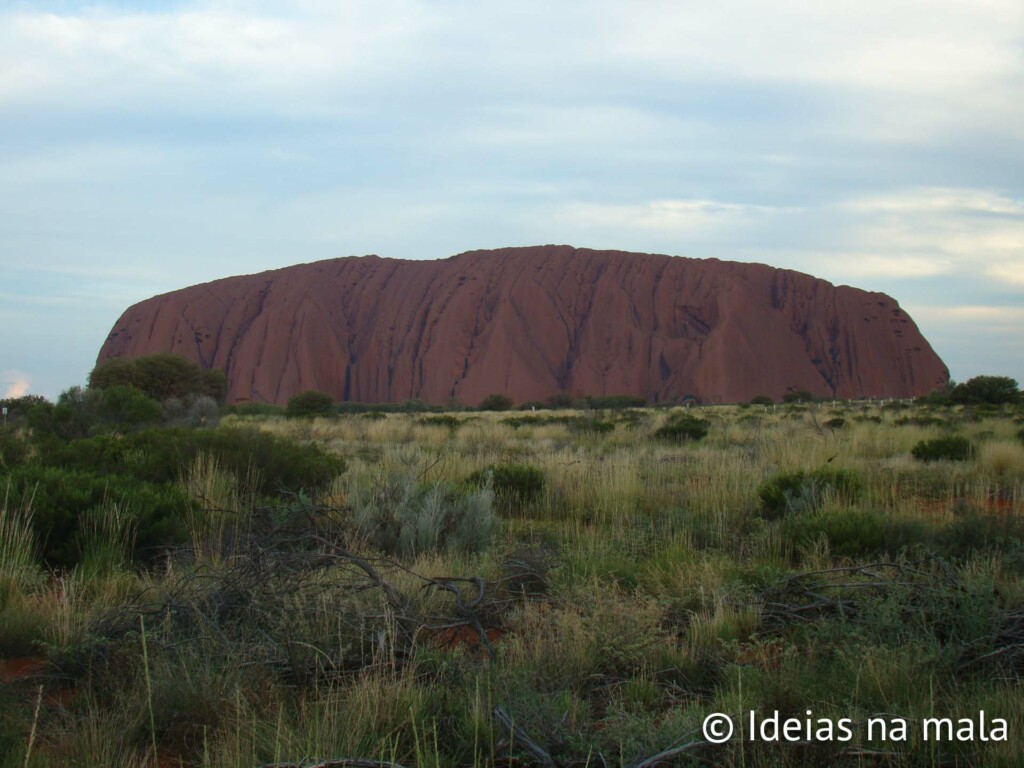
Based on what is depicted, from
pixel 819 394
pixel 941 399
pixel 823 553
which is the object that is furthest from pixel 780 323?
pixel 823 553

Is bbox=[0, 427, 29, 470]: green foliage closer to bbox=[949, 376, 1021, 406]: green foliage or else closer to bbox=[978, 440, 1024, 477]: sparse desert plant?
bbox=[978, 440, 1024, 477]: sparse desert plant

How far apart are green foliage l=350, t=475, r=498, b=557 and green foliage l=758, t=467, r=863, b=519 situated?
8.95 ft

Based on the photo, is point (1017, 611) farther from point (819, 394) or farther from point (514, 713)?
point (819, 394)

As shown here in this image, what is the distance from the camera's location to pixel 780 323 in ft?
253

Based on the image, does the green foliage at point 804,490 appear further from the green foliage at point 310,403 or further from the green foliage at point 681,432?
the green foliage at point 310,403

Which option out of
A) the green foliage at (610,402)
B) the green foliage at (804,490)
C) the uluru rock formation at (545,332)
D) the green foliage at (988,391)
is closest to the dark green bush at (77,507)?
the green foliage at (804,490)

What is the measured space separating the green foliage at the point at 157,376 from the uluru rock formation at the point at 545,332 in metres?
34.2

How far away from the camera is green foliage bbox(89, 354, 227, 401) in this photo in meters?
36.3

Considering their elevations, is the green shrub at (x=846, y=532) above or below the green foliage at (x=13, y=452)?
below

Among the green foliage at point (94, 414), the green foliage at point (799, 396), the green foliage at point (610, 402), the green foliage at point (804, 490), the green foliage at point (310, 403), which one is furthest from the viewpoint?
the green foliage at point (799, 396)

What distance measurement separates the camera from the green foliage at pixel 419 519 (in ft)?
20.0

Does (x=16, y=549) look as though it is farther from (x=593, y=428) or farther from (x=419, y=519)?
(x=593, y=428)

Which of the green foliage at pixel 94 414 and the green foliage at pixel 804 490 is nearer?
the green foliage at pixel 804 490

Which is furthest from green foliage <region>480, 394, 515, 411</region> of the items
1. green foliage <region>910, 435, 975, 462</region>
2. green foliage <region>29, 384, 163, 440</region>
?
green foliage <region>910, 435, 975, 462</region>
